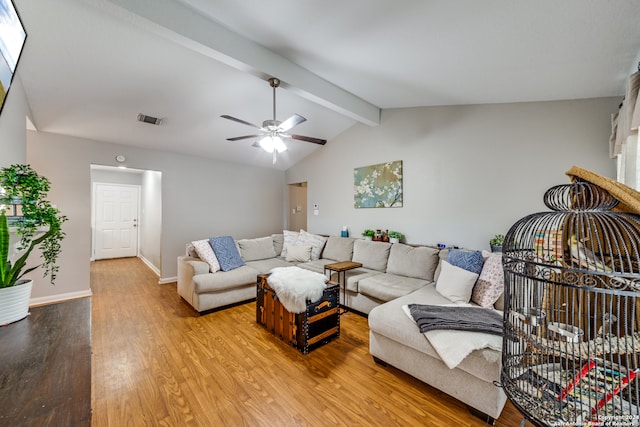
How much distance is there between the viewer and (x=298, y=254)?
4.28m

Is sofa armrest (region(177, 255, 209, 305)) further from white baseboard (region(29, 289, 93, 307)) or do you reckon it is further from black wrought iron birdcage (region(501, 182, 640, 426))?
black wrought iron birdcage (region(501, 182, 640, 426))

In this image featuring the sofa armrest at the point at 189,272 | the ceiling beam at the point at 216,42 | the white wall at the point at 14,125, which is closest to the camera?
the ceiling beam at the point at 216,42

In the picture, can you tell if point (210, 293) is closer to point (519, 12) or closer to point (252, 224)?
point (252, 224)

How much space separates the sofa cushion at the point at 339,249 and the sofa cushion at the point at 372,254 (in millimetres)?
146

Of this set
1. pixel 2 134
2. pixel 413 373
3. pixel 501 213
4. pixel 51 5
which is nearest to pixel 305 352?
pixel 413 373

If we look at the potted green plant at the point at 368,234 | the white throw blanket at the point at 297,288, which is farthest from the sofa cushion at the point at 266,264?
the potted green plant at the point at 368,234

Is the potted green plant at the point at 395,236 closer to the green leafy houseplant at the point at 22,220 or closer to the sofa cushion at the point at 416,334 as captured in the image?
the sofa cushion at the point at 416,334

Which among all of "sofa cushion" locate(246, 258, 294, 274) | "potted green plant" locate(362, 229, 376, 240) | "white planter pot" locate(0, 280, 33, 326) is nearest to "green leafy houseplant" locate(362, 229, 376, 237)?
"potted green plant" locate(362, 229, 376, 240)

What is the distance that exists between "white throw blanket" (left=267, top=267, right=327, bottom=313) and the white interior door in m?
6.12

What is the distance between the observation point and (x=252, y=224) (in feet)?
19.1

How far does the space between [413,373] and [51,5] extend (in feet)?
12.6

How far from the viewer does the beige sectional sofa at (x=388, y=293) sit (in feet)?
5.36

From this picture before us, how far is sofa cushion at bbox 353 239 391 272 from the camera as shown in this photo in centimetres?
368

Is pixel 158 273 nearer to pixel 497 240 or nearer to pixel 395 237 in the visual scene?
pixel 395 237
